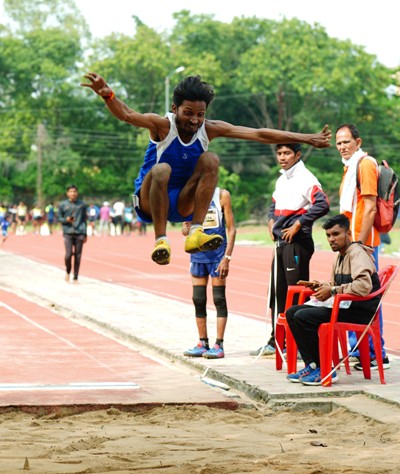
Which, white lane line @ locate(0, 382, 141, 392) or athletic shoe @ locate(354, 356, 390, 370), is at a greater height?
athletic shoe @ locate(354, 356, 390, 370)

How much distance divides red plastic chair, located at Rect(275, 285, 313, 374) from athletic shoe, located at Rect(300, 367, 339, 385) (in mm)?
246

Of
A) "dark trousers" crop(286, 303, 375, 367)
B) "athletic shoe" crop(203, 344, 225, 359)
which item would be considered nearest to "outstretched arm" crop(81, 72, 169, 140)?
"dark trousers" crop(286, 303, 375, 367)

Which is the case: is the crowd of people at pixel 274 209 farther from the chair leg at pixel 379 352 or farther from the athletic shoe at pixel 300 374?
the chair leg at pixel 379 352

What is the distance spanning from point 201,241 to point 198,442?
4.47ft

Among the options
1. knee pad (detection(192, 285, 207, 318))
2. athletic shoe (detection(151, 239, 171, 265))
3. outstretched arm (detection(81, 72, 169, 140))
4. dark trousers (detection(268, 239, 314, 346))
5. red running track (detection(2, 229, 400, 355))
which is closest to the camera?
outstretched arm (detection(81, 72, 169, 140))

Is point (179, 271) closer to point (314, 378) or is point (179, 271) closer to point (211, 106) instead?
point (314, 378)

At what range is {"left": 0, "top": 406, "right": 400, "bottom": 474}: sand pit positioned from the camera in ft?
18.8

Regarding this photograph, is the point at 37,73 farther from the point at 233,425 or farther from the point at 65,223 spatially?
the point at 233,425

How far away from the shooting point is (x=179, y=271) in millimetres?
23750

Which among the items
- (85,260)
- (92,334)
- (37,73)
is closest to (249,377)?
(92,334)

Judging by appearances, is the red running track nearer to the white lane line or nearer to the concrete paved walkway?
the concrete paved walkway

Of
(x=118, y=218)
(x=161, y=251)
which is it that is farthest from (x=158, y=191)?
(x=118, y=218)

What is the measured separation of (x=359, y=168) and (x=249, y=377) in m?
2.06

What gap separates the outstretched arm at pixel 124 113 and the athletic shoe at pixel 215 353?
3.49 m
